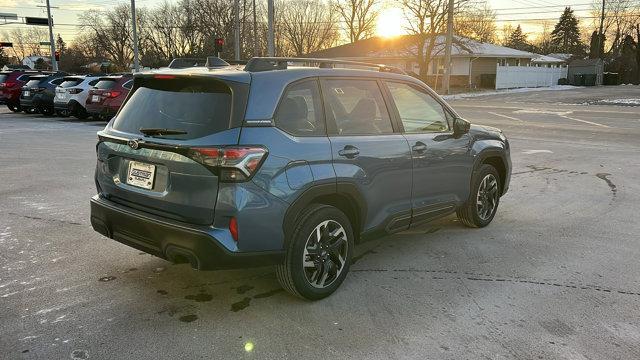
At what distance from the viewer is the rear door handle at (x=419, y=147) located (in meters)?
4.49

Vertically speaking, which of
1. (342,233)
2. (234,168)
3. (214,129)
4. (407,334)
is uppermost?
(214,129)

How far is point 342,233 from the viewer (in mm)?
3959

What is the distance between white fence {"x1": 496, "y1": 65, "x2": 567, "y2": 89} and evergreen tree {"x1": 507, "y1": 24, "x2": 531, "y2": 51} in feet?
153

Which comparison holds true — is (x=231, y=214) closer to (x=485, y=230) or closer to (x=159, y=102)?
(x=159, y=102)

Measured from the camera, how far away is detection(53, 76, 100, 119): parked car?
59.3 ft

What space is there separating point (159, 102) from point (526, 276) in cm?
325

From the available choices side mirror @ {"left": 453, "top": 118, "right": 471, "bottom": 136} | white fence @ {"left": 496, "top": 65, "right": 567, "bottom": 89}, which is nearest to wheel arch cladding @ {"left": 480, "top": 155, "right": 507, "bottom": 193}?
side mirror @ {"left": 453, "top": 118, "right": 471, "bottom": 136}

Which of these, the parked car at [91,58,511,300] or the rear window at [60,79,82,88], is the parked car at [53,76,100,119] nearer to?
the rear window at [60,79,82,88]

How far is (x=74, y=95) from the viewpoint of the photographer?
18156 mm

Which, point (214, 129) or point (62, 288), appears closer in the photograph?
point (214, 129)

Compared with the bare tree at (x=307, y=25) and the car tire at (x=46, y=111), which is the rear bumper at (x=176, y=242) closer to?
the car tire at (x=46, y=111)

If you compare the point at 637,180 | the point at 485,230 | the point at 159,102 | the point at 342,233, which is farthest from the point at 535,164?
the point at 159,102

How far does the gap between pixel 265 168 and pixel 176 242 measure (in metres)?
0.75

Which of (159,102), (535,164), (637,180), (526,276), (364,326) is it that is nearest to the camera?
(364,326)
